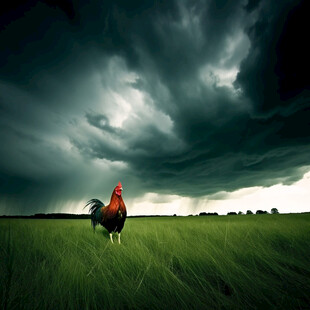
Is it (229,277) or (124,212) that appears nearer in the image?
(229,277)

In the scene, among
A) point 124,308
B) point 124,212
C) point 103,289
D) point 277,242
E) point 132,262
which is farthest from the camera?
point 124,212

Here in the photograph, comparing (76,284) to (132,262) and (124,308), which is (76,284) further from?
(132,262)

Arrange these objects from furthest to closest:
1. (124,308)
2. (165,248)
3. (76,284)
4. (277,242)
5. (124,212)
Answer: (124,212) < (277,242) < (165,248) < (76,284) < (124,308)

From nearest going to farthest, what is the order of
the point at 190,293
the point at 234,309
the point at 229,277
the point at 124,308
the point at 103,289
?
1. the point at 234,309
2. the point at 124,308
3. the point at 190,293
4. the point at 103,289
5. the point at 229,277

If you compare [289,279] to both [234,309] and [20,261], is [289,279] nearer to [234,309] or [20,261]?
[234,309]

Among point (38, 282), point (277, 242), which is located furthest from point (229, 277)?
point (277, 242)

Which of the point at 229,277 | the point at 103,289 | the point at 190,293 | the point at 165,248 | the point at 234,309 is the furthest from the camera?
the point at 165,248

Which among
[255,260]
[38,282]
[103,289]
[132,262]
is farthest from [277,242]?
[38,282]

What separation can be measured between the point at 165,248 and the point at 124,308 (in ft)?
7.50

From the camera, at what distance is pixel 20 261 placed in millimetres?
2885

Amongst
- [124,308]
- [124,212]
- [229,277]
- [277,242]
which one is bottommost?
[124,308]

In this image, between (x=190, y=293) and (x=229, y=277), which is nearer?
(x=190, y=293)

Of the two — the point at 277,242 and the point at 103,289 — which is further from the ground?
the point at 277,242

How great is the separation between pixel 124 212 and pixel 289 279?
4428 mm
